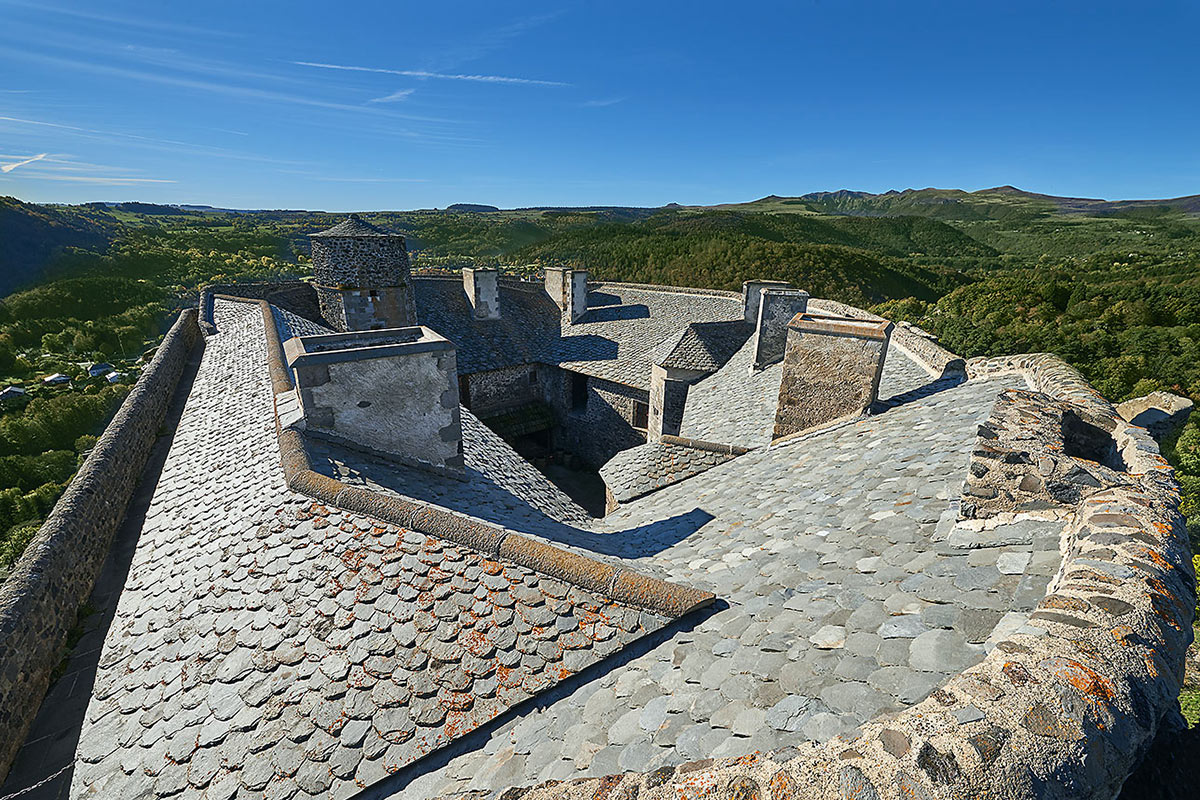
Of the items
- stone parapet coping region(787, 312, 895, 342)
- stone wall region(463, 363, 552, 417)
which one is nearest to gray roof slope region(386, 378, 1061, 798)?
stone parapet coping region(787, 312, 895, 342)

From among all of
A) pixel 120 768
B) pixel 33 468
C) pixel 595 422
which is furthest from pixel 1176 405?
pixel 33 468

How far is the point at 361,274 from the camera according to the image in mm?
13500

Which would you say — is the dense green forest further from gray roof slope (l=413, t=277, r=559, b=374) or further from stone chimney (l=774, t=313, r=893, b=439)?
stone chimney (l=774, t=313, r=893, b=439)

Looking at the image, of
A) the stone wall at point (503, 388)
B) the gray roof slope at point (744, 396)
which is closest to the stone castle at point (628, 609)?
the gray roof slope at point (744, 396)

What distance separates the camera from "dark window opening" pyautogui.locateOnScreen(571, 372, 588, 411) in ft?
67.9

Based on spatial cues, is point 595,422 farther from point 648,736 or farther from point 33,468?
point 33,468

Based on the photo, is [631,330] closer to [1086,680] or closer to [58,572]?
[58,572]

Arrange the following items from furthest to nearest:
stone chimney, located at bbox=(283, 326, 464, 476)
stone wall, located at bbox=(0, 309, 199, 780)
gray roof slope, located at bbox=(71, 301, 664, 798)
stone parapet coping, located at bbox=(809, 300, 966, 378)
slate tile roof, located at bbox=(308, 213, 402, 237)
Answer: slate tile roof, located at bbox=(308, 213, 402, 237), stone parapet coping, located at bbox=(809, 300, 966, 378), stone chimney, located at bbox=(283, 326, 464, 476), stone wall, located at bbox=(0, 309, 199, 780), gray roof slope, located at bbox=(71, 301, 664, 798)

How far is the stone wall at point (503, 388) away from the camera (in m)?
19.7

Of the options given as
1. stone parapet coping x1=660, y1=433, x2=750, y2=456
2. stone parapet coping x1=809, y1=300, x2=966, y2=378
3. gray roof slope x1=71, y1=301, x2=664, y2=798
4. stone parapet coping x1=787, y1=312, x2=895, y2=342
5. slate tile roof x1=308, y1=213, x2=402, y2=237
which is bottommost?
stone parapet coping x1=660, y1=433, x2=750, y2=456

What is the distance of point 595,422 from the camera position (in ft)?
64.8

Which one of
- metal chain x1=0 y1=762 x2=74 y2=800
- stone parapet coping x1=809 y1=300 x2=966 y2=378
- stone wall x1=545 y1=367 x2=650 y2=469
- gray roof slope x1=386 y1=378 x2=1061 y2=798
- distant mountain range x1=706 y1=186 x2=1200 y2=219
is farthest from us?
distant mountain range x1=706 y1=186 x2=1200 y2=219

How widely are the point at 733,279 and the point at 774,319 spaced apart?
125 ft

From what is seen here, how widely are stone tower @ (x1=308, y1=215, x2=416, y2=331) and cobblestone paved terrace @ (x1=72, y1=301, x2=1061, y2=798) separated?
9.22 metres
